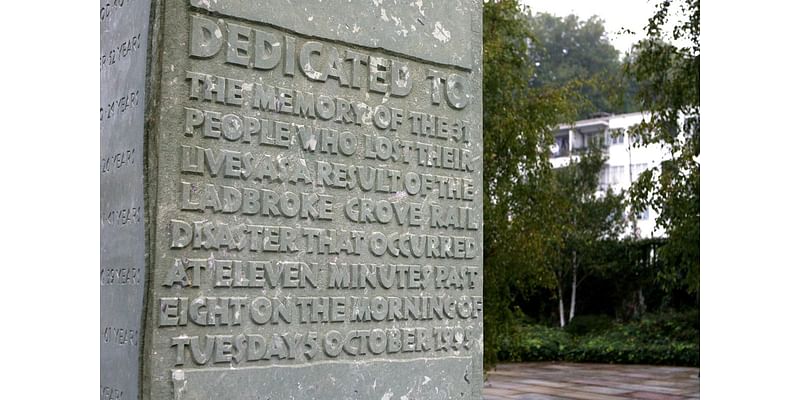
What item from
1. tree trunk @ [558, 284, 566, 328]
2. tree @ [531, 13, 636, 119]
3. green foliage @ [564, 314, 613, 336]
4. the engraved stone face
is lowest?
green foliage @ [564, 314, 613, 336]

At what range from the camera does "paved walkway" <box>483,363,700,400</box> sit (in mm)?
11906

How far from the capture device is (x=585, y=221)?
20.0 m

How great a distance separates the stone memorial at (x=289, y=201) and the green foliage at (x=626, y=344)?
1309 centimetres

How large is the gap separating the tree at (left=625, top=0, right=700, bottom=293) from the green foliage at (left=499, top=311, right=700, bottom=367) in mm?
8182

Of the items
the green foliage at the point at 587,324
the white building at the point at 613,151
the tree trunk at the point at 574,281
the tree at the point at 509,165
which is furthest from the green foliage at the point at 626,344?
the white building at the point at 613,151

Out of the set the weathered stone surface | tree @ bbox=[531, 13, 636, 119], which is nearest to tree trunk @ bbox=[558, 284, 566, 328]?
tree @ bbox=[531, 13, 636, 119]

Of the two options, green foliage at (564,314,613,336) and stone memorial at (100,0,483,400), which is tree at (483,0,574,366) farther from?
green foliage at (564,314,613,336)

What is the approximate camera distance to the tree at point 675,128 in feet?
26.2

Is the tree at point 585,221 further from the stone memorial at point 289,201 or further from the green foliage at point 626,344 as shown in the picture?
the stone memorial at point 289,201

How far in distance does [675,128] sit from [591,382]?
5.99 meters

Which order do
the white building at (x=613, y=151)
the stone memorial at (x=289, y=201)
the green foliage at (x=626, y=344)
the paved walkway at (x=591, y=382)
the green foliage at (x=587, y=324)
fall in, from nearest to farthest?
1. the stone memorial at (x=289, y=201)
2. the paved walkway at (x=591, y=382)
3. the green foliage at (x=626, y=344)
4. the green foliage at (x=587, y=324)
5. the white building at (x=613, y=151)

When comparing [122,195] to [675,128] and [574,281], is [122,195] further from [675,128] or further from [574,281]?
[574,281]

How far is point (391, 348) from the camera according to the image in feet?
11.4

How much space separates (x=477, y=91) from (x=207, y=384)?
1685 mm
